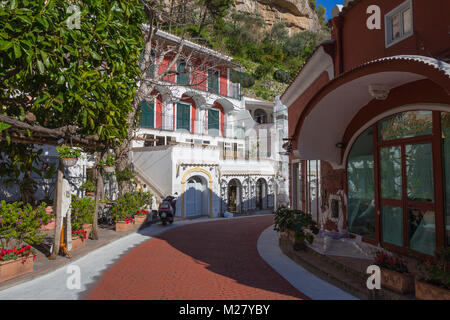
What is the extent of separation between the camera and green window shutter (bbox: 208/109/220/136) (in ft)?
91.8

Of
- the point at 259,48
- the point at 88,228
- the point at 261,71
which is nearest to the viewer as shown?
the point at 88,228

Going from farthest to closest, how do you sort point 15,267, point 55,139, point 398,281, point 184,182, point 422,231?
point 184,182
point 55,139
point 15,267
point 422,231
point 398,281

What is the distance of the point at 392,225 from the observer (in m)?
7.16

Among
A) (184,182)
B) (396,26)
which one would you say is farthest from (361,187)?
(184,182)

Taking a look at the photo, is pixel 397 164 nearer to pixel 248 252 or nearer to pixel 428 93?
pixel 428 93

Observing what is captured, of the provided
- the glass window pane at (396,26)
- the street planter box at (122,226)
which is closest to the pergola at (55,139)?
the street planter box at (122,226)

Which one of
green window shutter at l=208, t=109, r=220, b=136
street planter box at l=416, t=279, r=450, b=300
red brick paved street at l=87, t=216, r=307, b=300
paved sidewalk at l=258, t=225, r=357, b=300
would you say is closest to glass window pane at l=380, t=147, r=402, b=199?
paved sidewalk at l=258, t=225, r=357, b=300

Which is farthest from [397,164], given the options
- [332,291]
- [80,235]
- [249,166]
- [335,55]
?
[249,166]

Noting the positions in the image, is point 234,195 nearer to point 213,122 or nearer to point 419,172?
point 213,122

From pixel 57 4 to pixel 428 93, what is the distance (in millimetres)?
7392

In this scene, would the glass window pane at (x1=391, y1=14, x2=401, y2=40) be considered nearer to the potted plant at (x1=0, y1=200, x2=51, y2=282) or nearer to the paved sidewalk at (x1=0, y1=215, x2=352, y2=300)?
the paved sidewalk at (x1=0, y1=215, x2=352, y2=300)

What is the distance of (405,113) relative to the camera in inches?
267

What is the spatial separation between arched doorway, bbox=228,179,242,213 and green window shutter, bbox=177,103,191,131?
234 inches

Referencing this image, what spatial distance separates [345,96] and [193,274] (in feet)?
17.4
